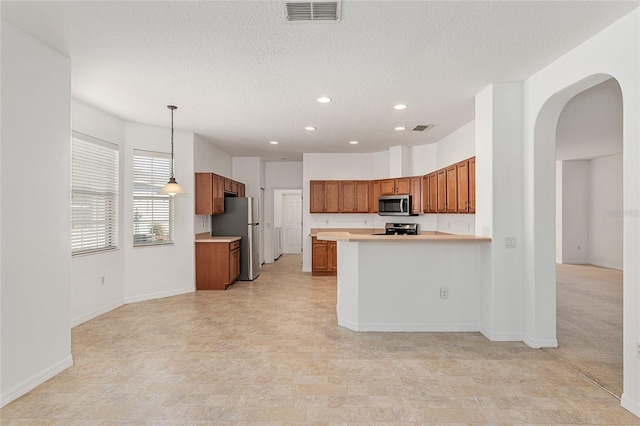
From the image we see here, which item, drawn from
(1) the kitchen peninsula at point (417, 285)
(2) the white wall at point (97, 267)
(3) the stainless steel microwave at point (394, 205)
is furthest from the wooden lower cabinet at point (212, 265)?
(3) the stainless steel microwave at point (394, 205)

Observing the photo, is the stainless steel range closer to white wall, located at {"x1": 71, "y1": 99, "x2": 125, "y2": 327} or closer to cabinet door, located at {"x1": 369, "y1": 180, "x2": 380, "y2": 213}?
cabinet door, located at {"x1": 369, "y1": 180, "x2": 380, "y2": 213}

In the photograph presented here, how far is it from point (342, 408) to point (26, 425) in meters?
2.02

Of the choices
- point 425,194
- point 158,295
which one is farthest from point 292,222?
point 158,295

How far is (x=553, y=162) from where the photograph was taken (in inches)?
139

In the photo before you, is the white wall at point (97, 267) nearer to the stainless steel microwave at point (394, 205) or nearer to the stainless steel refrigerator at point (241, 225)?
the stainless steel refrigerator at point (241, 225)

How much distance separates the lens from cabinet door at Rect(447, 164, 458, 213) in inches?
194

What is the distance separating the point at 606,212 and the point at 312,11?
9.63 meters

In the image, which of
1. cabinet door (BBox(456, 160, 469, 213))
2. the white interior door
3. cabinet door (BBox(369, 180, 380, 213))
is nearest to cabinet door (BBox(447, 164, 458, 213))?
cabinet door (BBox(456, 160, 469, 213))

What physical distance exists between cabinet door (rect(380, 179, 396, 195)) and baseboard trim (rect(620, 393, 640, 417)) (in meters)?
5.13

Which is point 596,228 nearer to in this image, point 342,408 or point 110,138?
point 342,408

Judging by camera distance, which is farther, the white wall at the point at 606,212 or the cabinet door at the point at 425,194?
the white wall at the point at 606,212

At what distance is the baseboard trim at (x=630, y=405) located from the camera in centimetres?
235

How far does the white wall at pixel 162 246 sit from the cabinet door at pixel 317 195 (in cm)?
276

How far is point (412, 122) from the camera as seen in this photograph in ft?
17.5
